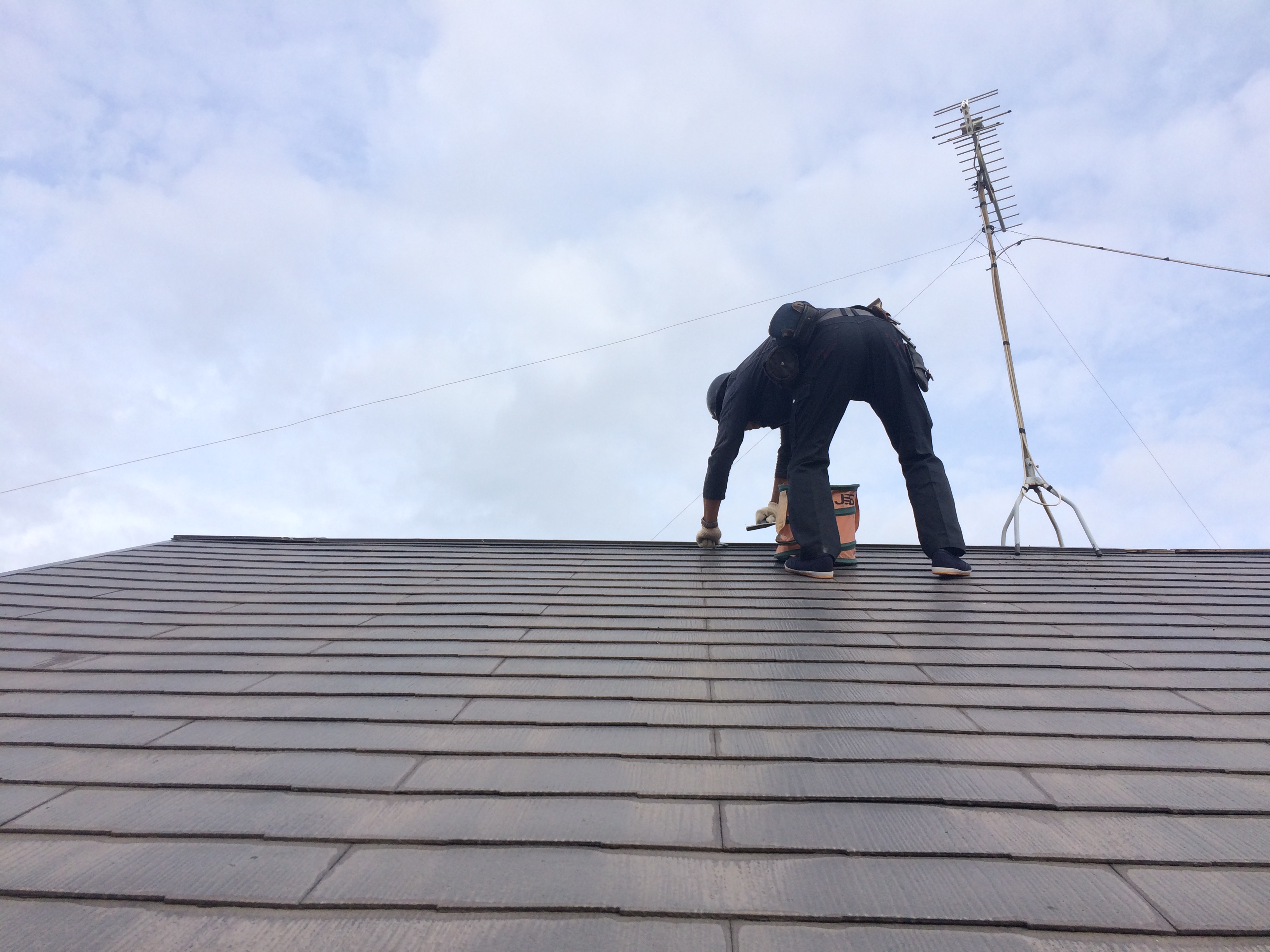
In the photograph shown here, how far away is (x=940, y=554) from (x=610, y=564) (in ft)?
6.14

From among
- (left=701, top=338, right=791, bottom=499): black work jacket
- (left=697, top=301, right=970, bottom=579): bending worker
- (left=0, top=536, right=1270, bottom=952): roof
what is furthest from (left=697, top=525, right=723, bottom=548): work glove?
(left=0, top=536, right=1270, bottom=952): roof

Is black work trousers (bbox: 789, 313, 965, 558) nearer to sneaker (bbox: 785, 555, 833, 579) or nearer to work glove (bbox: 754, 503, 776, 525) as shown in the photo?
sneaker (bbox: 785, 555, 833, 579)

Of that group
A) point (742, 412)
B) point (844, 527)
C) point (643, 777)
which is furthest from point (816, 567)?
point (643, 777)

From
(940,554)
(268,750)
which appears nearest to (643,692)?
(268,750)

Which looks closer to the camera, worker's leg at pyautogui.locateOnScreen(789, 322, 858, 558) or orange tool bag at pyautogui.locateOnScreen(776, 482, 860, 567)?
worker's leg at pyautogui.locateOnScreen(789, 322, 858, 558)

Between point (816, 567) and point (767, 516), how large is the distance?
3.86 ft

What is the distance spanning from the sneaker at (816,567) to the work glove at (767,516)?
102 centimetres

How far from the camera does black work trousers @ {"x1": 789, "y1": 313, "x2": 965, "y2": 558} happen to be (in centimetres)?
362

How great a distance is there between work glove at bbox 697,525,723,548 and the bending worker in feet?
3.09

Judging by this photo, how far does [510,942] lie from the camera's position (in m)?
0.95

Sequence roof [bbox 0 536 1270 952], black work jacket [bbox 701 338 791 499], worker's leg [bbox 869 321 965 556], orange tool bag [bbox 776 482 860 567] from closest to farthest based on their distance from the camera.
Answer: roof [bbox 0 536 1270 952]
worker's leg [bbox 869 321 965 556]
orange tool bag [bbox 776 482 860 567]
black work jacket [bbox 701 338 791 499]

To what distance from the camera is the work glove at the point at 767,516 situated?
4.75 meters

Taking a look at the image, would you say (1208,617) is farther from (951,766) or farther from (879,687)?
(951,766)

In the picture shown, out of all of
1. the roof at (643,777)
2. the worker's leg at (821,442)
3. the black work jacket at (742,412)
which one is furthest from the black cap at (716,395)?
the roof at (643,777)
